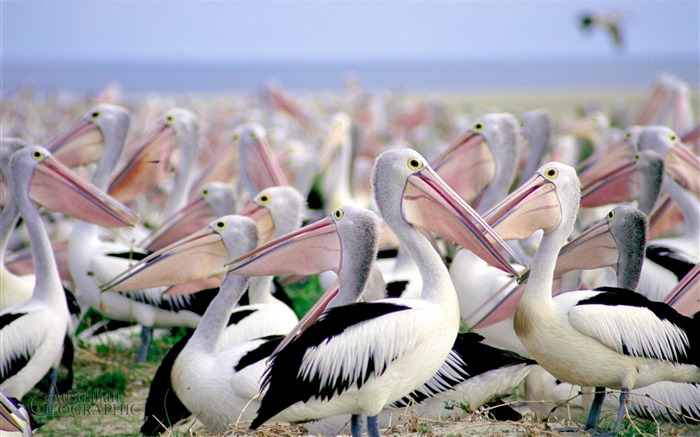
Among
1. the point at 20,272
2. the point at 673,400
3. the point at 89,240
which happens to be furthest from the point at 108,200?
the point at 673,400

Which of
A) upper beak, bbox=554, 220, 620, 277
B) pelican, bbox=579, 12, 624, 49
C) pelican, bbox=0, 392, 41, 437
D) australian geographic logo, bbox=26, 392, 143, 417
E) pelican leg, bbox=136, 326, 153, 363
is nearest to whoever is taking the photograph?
pelican, bbox=0, 392, 41, 437

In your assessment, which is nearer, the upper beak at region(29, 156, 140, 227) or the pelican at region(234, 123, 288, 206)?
the upper beak at region(29, 156, 140, 227)

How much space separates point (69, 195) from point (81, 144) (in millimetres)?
1335

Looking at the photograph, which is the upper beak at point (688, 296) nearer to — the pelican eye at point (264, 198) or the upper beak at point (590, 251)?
the upper beak at point (590, 251)

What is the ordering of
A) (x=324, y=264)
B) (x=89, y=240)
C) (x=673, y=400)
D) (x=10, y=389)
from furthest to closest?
1. (x=89, y=240)
2. (x=10, y=389)
3. (x=673, y=400)
4. (x=324, y=264)

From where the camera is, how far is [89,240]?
5.29 metres

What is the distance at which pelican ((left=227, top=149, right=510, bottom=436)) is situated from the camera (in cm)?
305

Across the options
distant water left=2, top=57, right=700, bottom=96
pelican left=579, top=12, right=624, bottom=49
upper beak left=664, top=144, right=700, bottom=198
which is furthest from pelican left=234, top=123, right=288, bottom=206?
distant water left=2, top=57, right=700, bottom=96

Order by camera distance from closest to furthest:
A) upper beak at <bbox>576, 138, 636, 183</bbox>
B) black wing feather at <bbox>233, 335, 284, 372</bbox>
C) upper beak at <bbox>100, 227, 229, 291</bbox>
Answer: black wing feather at <bbox>233, 335, 284, 372</bbox>, upper beak at <bbox>100, 227, 229, 291</bbox>, upper beak at <bbox>576, 138, 636, 183</bbox>

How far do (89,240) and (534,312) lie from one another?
9.81 ft

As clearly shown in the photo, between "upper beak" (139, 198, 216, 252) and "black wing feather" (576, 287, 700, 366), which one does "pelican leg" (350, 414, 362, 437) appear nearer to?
"black wing feather" (576, 287, 700, 366)

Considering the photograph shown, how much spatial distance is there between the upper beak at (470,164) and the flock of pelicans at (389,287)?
12mm

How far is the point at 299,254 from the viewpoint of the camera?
3.49 metres

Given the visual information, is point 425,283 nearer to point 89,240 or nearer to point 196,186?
point 89,240
